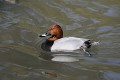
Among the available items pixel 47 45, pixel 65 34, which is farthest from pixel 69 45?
pixel 65 34

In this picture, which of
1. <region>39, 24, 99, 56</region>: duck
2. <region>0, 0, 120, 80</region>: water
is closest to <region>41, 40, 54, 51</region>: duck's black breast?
<region>39, 24, 99, 56</region>: duck

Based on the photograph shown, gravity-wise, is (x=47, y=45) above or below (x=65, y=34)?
below

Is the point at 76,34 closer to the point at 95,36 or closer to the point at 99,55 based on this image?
the point at 95,36

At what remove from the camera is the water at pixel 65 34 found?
23.4 ft

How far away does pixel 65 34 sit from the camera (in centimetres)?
1024

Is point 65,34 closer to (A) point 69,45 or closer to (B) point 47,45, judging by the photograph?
(B) point 47,45

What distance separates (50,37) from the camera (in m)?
9.16

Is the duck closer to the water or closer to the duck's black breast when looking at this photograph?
the duck's black breast

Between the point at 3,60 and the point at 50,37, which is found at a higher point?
the point at 50,37

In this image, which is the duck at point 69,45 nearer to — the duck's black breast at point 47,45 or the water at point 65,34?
the duck's black breast at point 47,45

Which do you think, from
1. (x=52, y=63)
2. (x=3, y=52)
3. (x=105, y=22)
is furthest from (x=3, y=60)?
(x=105, y=22)

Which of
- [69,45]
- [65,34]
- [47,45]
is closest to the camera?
[69,45]

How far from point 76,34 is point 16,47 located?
2121 millimetres

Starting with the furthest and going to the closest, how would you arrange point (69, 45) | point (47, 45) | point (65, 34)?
point (65, 34)
point (47, 45)
point (69, 45)
